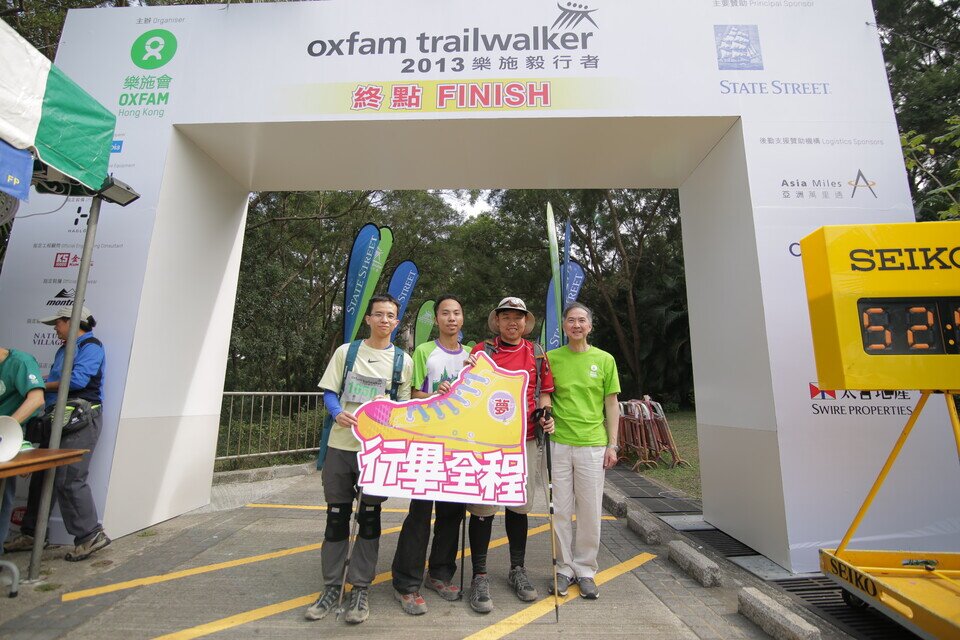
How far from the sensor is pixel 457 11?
4625 millimetres

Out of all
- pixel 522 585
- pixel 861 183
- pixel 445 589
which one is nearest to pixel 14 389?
pixel 445 589

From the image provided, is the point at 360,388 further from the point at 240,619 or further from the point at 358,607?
the point at 240,619

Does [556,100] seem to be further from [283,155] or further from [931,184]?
[931,184]

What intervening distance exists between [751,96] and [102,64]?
20.2ft

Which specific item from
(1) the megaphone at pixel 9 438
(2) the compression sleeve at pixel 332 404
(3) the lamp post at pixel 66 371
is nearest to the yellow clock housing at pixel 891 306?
(2) the compression sleeve at pixel 332 404

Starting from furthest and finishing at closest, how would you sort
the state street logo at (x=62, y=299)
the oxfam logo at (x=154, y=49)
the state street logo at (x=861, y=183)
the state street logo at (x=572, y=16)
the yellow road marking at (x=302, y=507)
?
the yellow road marking at (x=302, y=507)
the oxfam logo at (x=154, y=49)
the state street logo at (x=572, y=16)
the state street logo at (x=62, y=299)
the state street logo at (x=861, y=183)

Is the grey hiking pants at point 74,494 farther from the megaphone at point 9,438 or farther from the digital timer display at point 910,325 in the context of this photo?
the digital timer display at point 910,325

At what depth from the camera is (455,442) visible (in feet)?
9.41

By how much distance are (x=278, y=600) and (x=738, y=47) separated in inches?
227

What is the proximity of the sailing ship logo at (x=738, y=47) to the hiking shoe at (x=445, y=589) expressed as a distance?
15.7ft

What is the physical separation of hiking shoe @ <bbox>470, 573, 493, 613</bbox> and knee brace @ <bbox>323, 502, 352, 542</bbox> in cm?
86

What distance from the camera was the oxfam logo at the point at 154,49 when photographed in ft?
15.3

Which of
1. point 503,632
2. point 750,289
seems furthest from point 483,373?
point 750,289

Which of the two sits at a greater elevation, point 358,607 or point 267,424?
point 267,424
